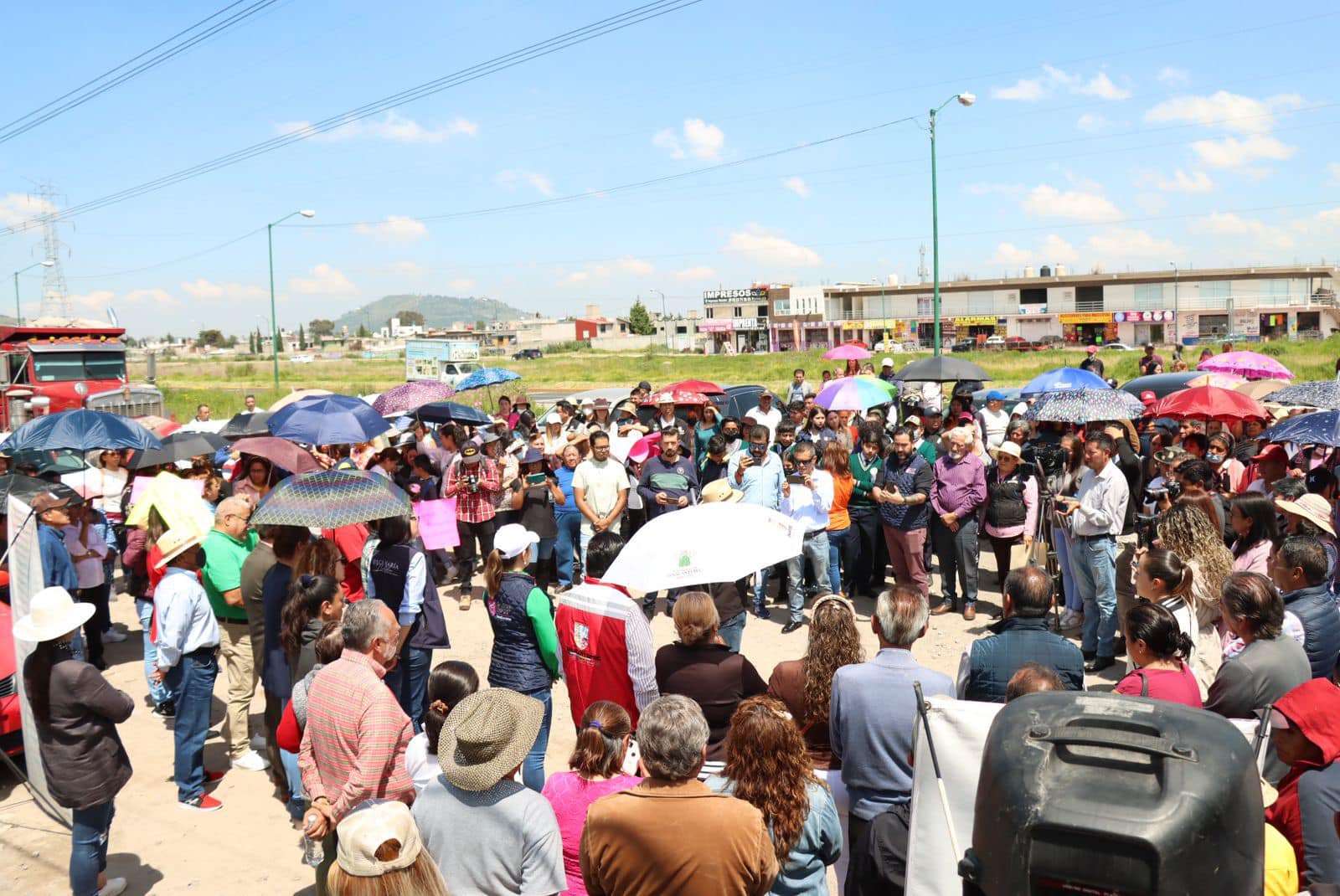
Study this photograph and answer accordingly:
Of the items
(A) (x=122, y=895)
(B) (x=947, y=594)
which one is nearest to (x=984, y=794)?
(A) (x=122, y=895)

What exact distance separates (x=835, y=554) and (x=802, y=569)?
1.37 feet

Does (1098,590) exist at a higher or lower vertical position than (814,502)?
lower

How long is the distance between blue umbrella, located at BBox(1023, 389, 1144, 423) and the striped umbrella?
5876mm

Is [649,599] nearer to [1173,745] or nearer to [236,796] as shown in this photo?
[236,796]

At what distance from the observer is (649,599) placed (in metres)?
9.94

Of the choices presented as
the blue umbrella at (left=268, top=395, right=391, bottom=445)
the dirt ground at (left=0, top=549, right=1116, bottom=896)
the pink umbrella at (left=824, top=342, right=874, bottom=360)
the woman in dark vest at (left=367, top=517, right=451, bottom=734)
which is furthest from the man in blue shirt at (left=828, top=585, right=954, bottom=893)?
the pink umbrella at (left=824, top=342, right=874, bottom=360)

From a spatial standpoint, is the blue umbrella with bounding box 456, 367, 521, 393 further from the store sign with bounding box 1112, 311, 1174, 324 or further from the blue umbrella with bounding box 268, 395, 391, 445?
the store sign with bounding box 1112, 311, 1174, 324

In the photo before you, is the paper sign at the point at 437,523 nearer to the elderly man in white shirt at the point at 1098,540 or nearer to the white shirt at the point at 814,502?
the white shirt at the point at 814,502

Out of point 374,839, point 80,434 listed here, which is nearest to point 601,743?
point 374,839

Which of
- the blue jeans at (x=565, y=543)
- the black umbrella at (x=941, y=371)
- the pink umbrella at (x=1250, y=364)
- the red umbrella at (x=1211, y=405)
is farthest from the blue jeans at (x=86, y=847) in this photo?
the pink umbrella at (x=1250, y=364)

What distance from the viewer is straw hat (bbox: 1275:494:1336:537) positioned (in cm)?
638

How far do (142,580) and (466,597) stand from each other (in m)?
3.21

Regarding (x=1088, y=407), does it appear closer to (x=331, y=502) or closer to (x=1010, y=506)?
(x=1010, y=506)

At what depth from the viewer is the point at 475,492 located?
10.1m
